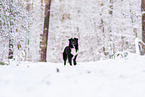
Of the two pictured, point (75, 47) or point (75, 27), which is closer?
point (75, 47)

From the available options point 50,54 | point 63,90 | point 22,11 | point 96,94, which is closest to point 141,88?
point 96,94

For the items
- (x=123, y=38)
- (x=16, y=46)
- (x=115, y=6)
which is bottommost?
(x=16, y=46)

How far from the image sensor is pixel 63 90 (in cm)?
179

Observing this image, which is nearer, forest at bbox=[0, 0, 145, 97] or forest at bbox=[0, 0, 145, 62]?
forest at bbox=[0, 0, 145, 97]

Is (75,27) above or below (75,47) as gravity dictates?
above

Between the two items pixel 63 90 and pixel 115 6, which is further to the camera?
pixel 115 6

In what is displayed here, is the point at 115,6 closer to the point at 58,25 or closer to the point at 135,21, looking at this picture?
the point at 135,21

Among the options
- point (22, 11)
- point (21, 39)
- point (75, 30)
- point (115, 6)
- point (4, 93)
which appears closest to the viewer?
point (4, 93)

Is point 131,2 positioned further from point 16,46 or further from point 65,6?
point 16,46

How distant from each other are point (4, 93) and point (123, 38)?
1606cm

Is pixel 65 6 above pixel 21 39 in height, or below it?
above

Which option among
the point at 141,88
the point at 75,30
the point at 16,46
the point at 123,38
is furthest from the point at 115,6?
the point at 141,88

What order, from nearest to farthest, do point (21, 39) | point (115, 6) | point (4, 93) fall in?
point (4, 93) → point (21, 39) → point (115, 6)

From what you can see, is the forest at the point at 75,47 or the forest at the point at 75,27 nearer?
the forest at the point at 75,47
